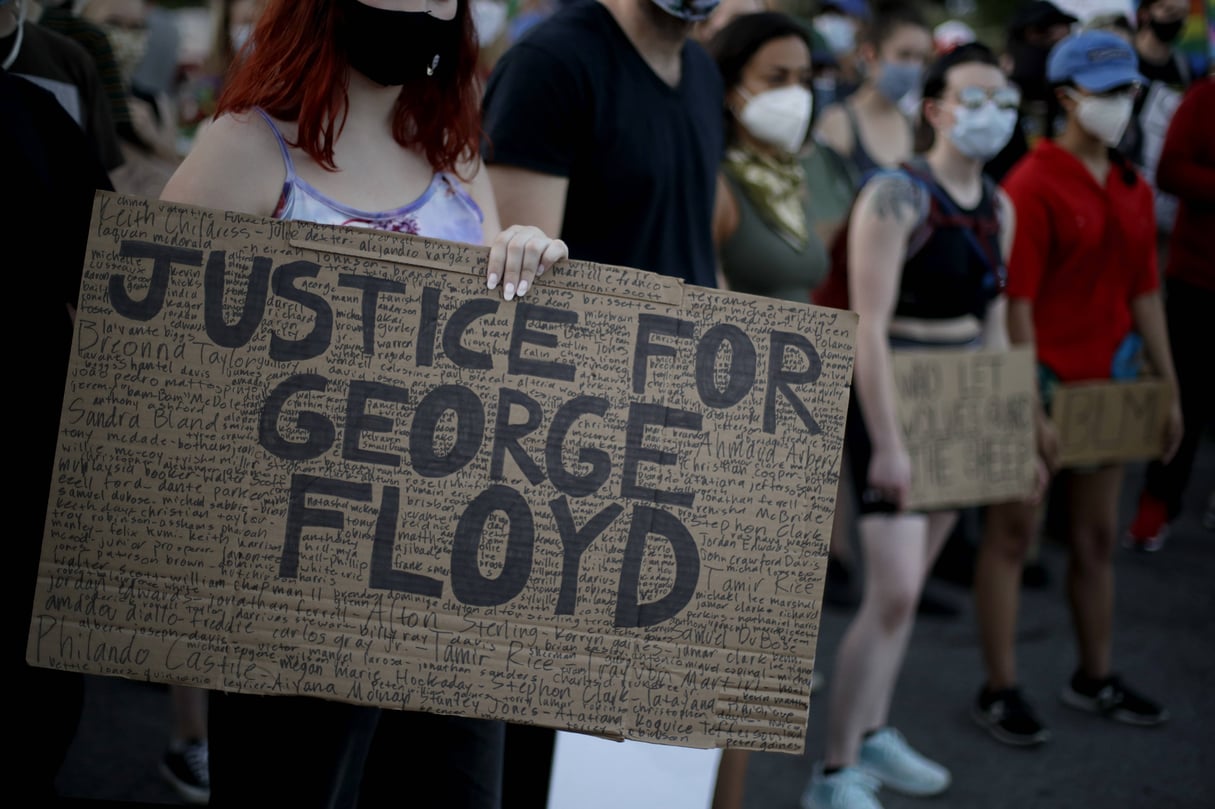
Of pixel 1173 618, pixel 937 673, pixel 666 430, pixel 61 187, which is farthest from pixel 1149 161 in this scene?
pixel 61 187

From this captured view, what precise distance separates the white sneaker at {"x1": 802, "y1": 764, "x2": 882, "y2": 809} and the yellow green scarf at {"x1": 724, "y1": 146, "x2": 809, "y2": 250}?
61.0 inches

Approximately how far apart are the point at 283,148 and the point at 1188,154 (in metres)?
4.42

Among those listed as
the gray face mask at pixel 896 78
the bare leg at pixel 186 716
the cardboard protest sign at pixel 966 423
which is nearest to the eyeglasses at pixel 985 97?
the cardboard protest sign at pixel 966 423

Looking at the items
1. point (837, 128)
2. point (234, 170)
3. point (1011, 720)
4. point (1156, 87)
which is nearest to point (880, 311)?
point (1011, 720)

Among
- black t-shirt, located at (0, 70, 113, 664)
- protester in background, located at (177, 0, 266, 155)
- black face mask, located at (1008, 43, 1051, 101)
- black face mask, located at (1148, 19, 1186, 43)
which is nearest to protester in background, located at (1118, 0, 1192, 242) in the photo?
black face mask, located at (1148, 19, 1186, 43)

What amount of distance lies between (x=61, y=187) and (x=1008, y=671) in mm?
3303

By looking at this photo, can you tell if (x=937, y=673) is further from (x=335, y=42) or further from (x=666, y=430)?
(x=335, y=42)

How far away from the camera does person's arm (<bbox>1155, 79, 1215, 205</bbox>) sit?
4.87 metres

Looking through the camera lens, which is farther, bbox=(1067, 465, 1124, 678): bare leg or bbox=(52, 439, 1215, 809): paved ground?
bbox=(1067, 465, 1124, 678): bare leg

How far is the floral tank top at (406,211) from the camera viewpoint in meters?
1.76

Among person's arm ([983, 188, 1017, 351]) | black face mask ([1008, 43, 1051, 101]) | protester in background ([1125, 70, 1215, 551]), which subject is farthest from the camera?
black face mask ([1008, 43, 1051, 101])

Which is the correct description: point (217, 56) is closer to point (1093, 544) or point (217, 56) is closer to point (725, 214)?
point (725, 214)

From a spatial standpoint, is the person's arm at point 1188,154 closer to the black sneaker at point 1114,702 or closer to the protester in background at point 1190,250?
the protester in background at point 1190,250

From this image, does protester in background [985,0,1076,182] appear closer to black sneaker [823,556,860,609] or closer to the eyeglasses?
the eyeglasses
